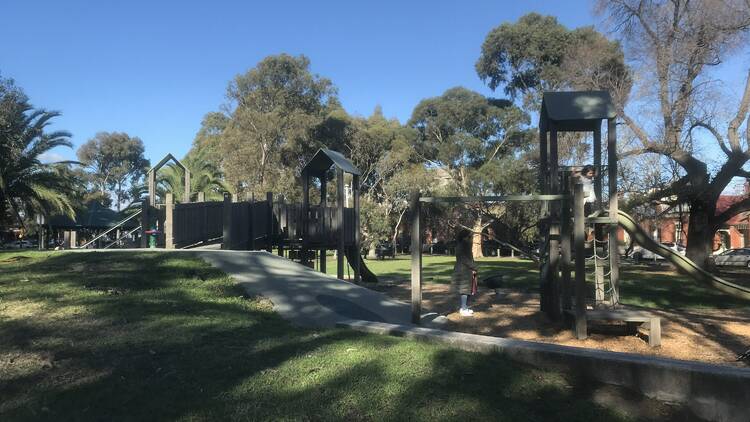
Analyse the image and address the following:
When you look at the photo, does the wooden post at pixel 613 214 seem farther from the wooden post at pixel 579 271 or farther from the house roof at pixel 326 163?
the house roof at pixel 326 163

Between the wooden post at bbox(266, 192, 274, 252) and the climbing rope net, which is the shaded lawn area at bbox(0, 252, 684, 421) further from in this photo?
the wooden post at bbox(266, 192, 274, 252)

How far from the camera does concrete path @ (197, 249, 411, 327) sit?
7.89m

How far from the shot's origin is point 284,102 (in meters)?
42.2

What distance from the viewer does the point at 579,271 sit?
8680 millimetres

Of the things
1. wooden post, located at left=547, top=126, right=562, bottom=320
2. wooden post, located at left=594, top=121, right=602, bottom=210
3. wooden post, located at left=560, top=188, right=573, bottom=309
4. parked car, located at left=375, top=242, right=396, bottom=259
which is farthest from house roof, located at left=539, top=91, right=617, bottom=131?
parked car, located at left=375, top=242, right=396, bottom=259

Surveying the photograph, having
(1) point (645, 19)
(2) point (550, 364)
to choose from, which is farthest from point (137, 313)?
(1) point (645, 19)

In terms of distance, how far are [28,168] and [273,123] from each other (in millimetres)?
19234

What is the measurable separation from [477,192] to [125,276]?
123 ft

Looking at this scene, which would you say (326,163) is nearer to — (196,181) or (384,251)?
(196,181)

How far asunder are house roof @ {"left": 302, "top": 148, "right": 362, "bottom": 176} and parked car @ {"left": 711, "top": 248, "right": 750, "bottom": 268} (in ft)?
91.5

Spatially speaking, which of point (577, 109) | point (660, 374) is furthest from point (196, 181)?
point (660, 374)

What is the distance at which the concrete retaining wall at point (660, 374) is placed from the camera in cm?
432

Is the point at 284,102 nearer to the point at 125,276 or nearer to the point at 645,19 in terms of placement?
the point at 645,19

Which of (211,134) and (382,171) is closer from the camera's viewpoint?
(382,171)
